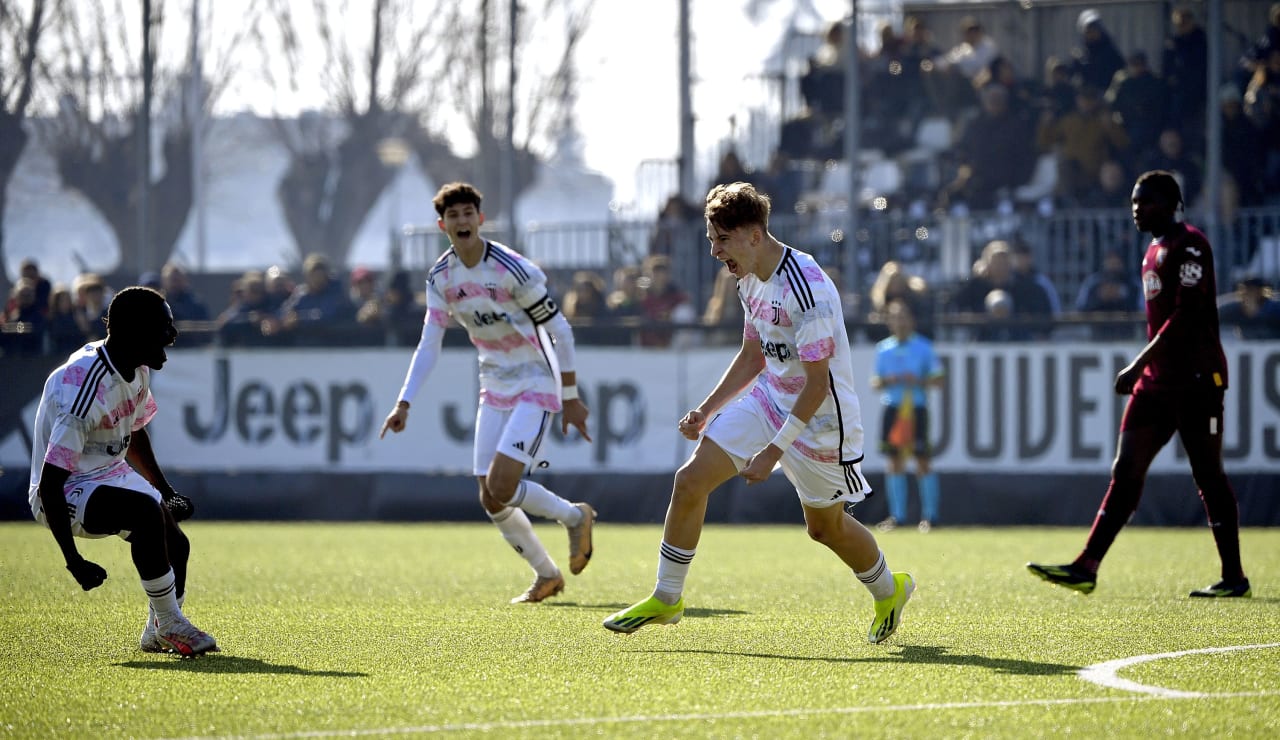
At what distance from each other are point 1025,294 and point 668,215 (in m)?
4.47

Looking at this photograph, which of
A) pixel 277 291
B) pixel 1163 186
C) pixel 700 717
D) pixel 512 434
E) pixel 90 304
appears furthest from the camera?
pixel 277 291

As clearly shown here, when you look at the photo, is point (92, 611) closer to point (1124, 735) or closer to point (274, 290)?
point (1124, 735)

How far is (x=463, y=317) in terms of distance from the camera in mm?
10078

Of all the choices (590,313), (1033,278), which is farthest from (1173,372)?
(590,313)

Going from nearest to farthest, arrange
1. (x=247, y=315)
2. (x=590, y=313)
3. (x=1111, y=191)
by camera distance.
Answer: (x=590, y=313) → (x=247, y=315) → (x=1111, y=191)

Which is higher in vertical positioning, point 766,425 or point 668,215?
point 668,215

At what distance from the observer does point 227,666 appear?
6.90 m

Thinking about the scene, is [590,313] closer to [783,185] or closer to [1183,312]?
[783,185]

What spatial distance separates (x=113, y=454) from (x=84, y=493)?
22cm

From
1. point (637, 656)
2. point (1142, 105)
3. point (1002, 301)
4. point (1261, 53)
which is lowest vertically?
point (637, 656)

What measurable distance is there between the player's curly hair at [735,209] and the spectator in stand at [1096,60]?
14.7m

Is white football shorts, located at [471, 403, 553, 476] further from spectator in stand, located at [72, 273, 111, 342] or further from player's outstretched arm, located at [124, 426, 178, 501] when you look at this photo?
spectator in stand, located at [72, 273, 111, 342]

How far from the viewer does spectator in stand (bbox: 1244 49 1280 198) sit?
1923 centimetres

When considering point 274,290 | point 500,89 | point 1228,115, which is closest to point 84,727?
point 274,290
